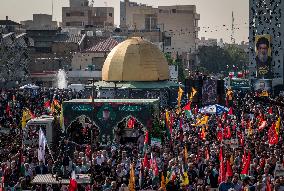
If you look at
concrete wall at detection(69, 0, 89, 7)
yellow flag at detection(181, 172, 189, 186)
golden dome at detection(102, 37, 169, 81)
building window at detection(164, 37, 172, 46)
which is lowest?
yellow flag at detection(181, 172, 189, 186)

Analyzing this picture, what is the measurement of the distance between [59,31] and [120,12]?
91.2 feet

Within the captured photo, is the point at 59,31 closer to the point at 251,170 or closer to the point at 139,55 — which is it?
the point at 139,55

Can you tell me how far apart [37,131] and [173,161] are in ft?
28.2

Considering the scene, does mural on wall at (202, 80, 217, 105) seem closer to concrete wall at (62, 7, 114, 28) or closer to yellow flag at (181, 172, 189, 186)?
yellow flag at (181, 172, 189, 186)

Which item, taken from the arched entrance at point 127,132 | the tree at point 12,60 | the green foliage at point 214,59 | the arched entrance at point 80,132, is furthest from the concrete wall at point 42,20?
the arched entrance at point 127,132

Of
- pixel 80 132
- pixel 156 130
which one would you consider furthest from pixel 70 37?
pixel 156 130

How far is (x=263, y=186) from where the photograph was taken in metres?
17.3

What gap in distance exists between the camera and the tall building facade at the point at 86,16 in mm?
115875

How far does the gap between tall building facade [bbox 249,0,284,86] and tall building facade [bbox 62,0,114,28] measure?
43.1 metres

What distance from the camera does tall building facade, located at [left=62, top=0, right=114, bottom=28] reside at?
380 ft

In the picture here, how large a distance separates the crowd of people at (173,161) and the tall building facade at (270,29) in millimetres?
44352

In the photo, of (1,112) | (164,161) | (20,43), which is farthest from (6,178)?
(20,43)

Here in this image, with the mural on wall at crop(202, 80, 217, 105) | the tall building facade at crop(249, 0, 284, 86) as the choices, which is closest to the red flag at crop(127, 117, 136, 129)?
the mural on wall at crop(202, 80, 217, 105)

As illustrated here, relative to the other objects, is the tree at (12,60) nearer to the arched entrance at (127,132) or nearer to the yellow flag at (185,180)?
the arched entrance at (127,132)
